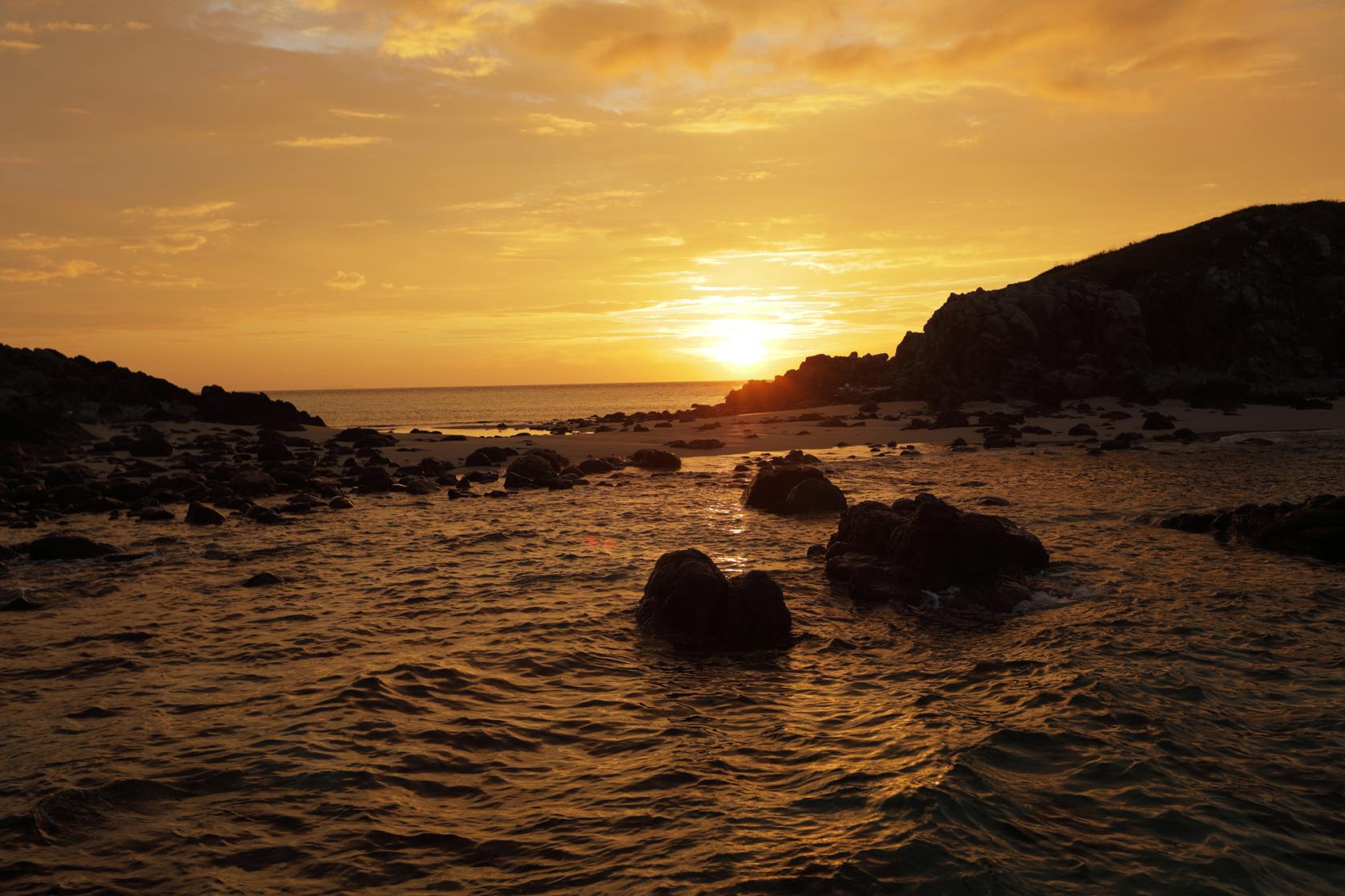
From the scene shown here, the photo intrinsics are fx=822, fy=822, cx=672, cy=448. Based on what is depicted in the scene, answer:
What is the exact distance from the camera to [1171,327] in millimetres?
68250

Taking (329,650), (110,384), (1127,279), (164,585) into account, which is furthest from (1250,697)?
(1127,279)

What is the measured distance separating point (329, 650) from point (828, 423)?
5046 cm

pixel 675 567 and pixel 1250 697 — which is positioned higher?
pixel 675 567

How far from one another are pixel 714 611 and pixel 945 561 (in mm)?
5539

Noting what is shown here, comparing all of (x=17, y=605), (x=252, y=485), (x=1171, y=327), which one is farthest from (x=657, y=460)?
(x=1171, y=327)

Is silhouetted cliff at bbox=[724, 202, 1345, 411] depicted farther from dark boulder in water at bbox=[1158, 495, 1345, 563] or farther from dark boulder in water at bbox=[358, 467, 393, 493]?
dark boulder in water at bbox=[358, 467, 393, 493]

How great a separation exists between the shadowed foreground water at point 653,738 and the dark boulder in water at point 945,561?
67 cm

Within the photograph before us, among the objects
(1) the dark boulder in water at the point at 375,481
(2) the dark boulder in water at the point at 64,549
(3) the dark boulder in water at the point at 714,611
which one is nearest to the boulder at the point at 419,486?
(1) the dark boulder in water at the point at 375,481

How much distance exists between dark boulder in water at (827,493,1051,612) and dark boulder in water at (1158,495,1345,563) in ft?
18.0

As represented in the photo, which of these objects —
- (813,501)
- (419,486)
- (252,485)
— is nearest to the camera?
(813,501)

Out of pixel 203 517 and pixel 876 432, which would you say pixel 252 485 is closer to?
pixel 203 517

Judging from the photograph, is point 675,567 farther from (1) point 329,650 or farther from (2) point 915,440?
(2) point 915,440

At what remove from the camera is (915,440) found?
4950cm

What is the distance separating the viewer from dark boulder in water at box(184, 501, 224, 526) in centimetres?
2384
